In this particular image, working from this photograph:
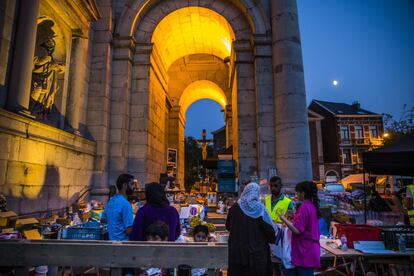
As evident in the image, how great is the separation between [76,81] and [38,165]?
3895 millimetres

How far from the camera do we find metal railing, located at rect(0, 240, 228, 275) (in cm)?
252

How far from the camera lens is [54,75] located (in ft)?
28.4

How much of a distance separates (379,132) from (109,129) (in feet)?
142

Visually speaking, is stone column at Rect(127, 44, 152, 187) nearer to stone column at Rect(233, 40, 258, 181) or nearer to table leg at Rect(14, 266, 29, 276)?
stone column at Rect(233, 40, 258, 181)

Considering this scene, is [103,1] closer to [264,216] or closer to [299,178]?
[299,178]

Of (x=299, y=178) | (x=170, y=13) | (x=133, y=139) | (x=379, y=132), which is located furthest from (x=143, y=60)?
(x=379, y=132)

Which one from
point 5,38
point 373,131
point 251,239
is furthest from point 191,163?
point 251,239

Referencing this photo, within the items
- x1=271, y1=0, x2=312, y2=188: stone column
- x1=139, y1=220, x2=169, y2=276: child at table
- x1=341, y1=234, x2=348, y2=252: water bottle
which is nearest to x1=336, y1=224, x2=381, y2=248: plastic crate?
x1=341, y1=234, x2=348, y2=252: water bottle

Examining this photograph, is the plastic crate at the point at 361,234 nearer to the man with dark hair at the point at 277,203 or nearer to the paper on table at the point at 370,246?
the paper on table at the point at 370,246

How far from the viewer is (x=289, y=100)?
10.6 m

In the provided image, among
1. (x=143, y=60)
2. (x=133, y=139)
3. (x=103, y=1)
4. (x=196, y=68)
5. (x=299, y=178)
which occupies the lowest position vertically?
(x=299, y=178)

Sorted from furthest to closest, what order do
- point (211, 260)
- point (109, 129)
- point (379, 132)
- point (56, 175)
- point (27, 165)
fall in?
point (379, 132), point (109, 129), point (56, 175), point (27, 165), point (211, 260)

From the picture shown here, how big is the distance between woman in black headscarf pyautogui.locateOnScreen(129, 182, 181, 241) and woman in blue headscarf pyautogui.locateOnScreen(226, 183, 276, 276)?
0.93 meters


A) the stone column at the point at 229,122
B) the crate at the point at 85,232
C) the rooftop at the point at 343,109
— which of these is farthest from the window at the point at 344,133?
the crate at the point at 85,232
